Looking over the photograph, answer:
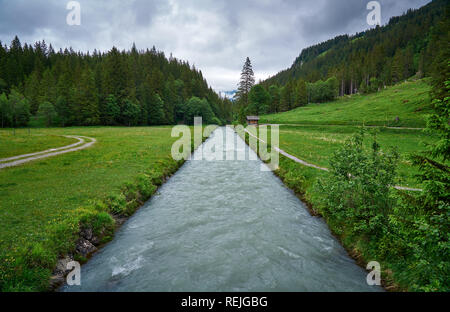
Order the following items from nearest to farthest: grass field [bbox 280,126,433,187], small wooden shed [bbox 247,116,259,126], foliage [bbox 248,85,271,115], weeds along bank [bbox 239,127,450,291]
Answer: weeds along bank [bbox 239,127,450,291] < grass field [bbox 280,126,433,187] < small wooden shed [bbox 247,116,259,126] < foliage [bbox 248,85,271,115]

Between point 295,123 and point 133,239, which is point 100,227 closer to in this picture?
point 133,239

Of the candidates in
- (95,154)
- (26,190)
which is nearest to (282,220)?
(26,190)

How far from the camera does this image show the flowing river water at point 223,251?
23.5 feet

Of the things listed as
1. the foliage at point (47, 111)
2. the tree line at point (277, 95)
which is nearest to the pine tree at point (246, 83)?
the tree line at point (277, 95)

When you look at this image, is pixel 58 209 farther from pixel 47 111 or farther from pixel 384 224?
pixel 47 111

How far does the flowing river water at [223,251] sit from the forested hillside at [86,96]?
74465 millimetres

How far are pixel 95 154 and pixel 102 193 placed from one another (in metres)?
13.2

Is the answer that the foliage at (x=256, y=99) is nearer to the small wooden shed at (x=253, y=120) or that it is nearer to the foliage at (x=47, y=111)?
the small wooden shed at (x=253, y=120)

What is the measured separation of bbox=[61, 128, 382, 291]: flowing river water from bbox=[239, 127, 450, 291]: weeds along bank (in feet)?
2.37

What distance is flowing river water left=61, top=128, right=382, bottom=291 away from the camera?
7172mm

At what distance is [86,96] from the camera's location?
235 ft

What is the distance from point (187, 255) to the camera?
8.62 meters
